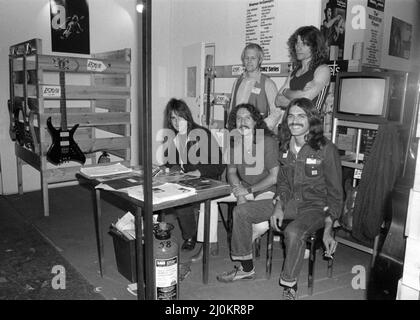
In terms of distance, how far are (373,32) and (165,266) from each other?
11.1 feet

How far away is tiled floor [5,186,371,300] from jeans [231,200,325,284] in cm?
24

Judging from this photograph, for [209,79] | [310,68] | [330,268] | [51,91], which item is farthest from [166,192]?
[209,79]

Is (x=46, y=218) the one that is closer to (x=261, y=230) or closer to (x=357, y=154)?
(x=261, y=230)

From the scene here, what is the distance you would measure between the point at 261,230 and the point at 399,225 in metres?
1.02

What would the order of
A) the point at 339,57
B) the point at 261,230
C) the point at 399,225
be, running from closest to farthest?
the point at 399,225 < the point at 261,230 < the point at 339,57

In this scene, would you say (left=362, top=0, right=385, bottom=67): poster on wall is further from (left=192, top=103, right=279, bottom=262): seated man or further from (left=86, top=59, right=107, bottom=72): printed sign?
(left=86, top=59, right=107, bottom=72): printed sign

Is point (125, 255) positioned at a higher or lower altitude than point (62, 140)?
lower

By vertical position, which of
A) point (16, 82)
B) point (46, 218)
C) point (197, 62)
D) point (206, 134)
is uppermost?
point (197, 62)

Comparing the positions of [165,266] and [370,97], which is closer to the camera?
[165,266]

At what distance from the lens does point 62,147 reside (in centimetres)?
404

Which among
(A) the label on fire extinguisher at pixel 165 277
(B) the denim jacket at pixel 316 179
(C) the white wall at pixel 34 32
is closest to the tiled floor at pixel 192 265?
(A) the label on fire extinguisher at pixel 165 277

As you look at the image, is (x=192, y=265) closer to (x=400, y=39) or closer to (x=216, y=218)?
(x=216, y=218)
